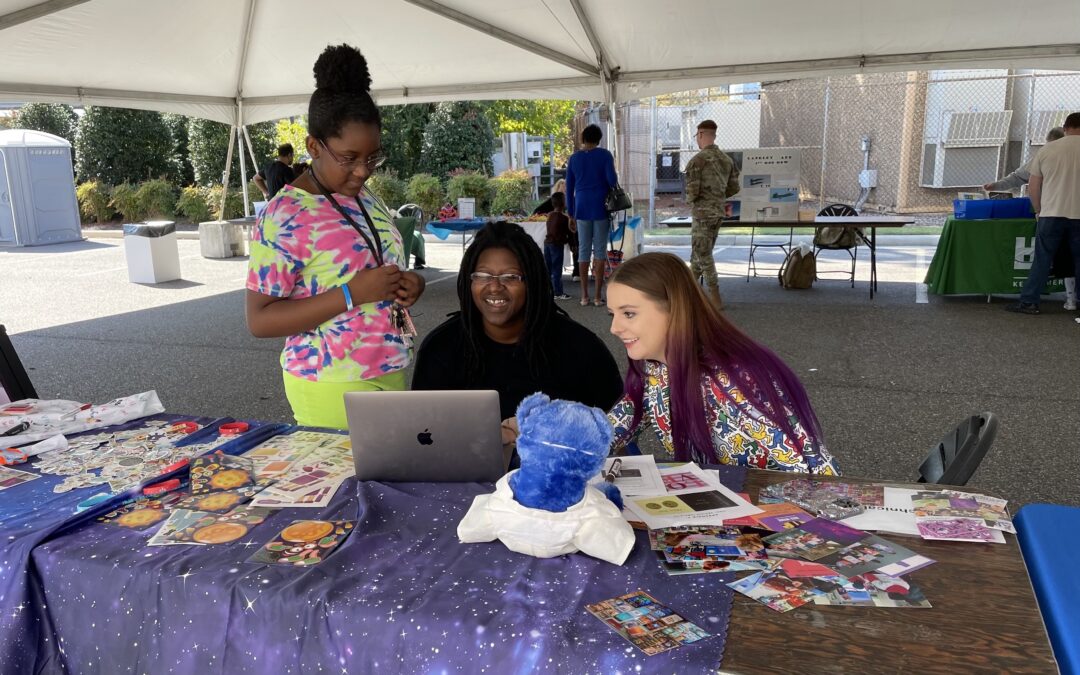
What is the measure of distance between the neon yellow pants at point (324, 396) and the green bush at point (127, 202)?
18.6 meters

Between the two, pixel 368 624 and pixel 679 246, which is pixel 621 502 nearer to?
pixel 368 624

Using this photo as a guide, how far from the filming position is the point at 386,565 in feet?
4.89

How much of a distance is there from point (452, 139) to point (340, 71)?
692 inches

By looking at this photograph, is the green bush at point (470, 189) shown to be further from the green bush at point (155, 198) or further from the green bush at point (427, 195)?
the green bush at point (155, 198)

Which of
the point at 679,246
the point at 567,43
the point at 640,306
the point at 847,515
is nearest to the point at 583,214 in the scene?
the point at 567,43

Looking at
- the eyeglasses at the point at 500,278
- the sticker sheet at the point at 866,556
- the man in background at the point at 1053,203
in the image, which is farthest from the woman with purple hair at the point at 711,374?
the man in background at the point at 1053,203

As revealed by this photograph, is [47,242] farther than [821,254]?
Yes

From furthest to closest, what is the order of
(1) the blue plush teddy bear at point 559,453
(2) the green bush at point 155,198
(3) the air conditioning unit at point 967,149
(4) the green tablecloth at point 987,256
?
(2) the green bush at point 155,198 → (3) the air conditioning unit at point 967,149 → (4) the green tablecloth at point 987,256 → (1) the blue plush teddy bear at point 559,453

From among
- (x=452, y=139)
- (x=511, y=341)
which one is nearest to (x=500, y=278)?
(x=511, y=341)

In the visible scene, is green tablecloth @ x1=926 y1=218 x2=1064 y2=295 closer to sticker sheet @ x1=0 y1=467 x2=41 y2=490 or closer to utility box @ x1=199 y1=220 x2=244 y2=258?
sticker sheet @ x1=0 y1=467 x2=41 y2=490

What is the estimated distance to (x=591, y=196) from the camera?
7.92 m

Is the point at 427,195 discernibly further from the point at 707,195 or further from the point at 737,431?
the point at 737,431

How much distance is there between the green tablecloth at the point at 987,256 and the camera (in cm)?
759

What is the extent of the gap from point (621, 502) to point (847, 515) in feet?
1.56
